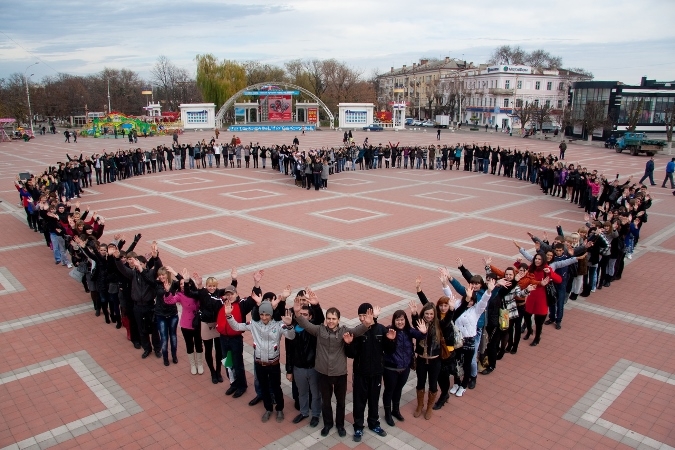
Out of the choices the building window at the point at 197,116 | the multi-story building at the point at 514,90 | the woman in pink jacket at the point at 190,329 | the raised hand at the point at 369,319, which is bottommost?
the woman in pink jacket at the point at 190,329

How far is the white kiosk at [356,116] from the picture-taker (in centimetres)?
6344

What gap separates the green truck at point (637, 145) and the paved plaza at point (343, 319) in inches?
791

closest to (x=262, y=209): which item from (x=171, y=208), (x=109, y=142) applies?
(x=171, y=208)

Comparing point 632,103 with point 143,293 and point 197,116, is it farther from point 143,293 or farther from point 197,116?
point 143,293

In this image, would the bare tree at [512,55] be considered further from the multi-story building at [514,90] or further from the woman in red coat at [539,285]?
the woman in red coat at [539,285]

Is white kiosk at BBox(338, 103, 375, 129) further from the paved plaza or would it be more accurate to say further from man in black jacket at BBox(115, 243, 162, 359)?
man in black jacket at BBox(115, 243, 162, 359)

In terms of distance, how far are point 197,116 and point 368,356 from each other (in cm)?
5909

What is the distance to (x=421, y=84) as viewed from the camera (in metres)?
101

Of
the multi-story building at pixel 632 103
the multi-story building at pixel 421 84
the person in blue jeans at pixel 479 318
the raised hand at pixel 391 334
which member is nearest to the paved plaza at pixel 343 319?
the person in blue jeans at pixel 479 318

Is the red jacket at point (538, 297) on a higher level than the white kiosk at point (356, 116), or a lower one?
lower

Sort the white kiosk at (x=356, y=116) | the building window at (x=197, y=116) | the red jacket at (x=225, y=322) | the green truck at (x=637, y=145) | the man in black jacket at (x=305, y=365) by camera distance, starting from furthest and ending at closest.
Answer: the white kiosk at (x=356, y=116) < the building window at (x=197, y=116) < the green truck at (x=637, y=145) < the red jacket at (x=225, y=322) < the man in black jacket at (x=305, y=365)

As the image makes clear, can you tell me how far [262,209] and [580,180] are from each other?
11.7 metres

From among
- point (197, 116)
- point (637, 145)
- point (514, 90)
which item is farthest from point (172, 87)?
point (637, 145)

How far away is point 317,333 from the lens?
560 centimetres
